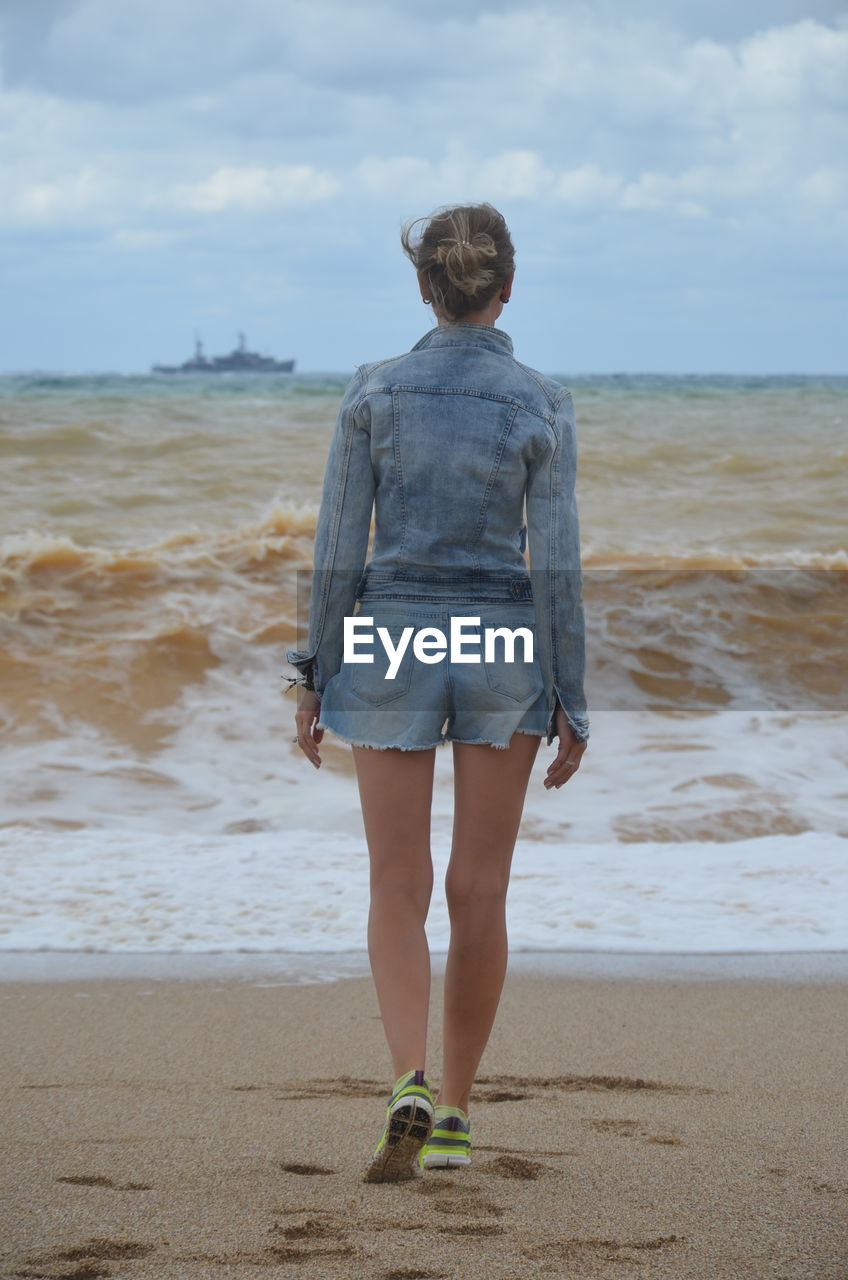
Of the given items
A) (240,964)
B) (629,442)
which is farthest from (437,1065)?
(629,442)

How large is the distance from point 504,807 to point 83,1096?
1260 millimetres

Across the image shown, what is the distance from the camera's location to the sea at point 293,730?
14.8ft

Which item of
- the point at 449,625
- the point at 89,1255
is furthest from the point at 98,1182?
the point at 449,625

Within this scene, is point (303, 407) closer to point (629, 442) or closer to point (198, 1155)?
point (629, 442)

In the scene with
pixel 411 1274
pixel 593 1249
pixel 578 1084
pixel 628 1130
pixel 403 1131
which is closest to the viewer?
pixel 411 1274

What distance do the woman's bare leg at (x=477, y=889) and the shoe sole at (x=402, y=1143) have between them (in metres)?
0.12

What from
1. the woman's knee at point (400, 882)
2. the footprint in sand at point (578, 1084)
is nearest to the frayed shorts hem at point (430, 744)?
the woman's knee at point (400, 882)

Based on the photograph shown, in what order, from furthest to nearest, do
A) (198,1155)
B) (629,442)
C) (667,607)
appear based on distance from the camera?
(629,442), (667,607), (198,1155)

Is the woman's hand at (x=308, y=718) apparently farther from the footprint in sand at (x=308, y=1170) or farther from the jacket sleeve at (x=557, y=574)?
the footprint in sand at (x=308, y=1170)

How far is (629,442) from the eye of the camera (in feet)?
62.5

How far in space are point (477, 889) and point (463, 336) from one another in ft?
3.28

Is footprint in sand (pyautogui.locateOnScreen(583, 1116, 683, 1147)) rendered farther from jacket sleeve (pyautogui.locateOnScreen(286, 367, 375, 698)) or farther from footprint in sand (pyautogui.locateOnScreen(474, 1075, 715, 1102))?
jacket sleeve (pyautogui.locateOnScreen(286, 367, 375, 698))

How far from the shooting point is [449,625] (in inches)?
89.3

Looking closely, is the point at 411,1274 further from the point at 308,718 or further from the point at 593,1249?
the point at 308,718
